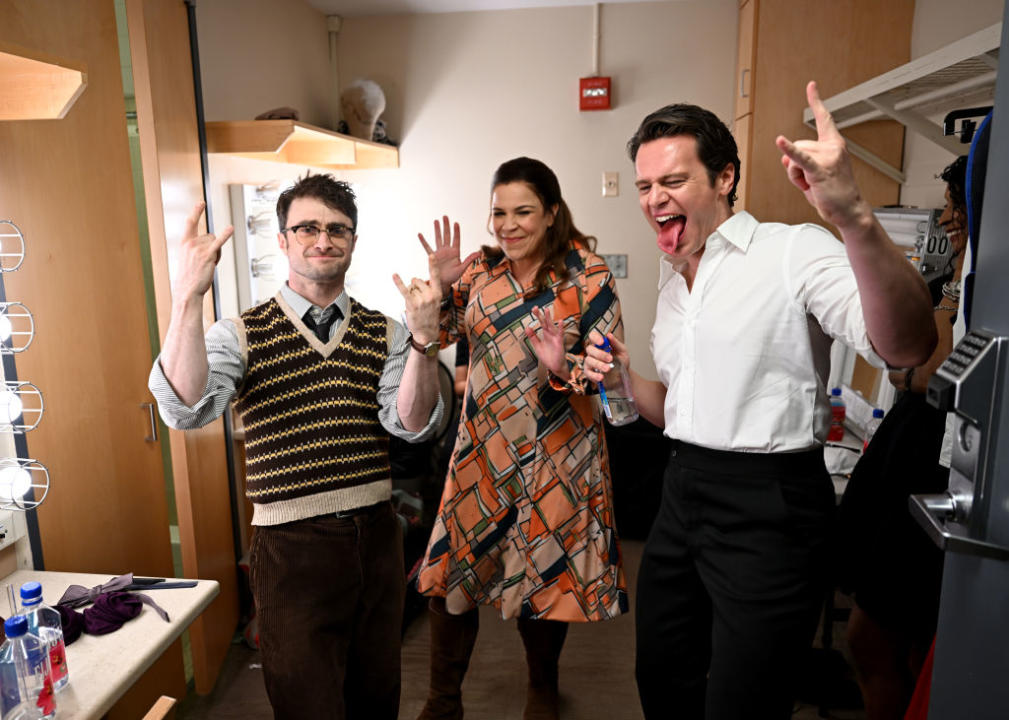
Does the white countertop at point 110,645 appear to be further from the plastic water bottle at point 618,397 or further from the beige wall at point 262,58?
the beige wall at point 262,58

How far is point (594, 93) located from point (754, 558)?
2.85 meters

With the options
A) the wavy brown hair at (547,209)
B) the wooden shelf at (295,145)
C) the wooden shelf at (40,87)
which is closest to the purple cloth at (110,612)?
the wooden shelf at (40,87)

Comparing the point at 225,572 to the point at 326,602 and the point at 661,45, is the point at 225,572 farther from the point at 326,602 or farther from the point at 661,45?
the point at 661,45

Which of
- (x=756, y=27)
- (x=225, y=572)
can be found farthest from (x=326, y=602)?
(x=756, y=27)

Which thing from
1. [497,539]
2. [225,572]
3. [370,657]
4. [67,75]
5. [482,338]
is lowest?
[225,572]

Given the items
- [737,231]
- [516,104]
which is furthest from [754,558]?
[516,104]

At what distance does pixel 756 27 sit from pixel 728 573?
2.58 m

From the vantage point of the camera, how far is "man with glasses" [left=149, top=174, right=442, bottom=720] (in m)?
1.46

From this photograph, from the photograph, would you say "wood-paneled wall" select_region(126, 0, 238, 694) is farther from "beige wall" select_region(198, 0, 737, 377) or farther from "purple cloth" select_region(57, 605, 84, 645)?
"beige wall" select_region(198, 0, 737, 377)

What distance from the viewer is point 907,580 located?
59.9 inches

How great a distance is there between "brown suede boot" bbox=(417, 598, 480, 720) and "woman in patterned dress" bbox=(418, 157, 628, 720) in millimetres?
65

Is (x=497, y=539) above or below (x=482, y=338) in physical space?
below

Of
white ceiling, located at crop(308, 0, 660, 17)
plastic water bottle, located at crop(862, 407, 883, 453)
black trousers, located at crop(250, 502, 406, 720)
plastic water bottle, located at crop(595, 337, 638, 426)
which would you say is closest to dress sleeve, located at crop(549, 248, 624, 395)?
plastic water bottle, located at crop(595, 337, 638, 426)

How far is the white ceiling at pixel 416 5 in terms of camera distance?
11.2ft
